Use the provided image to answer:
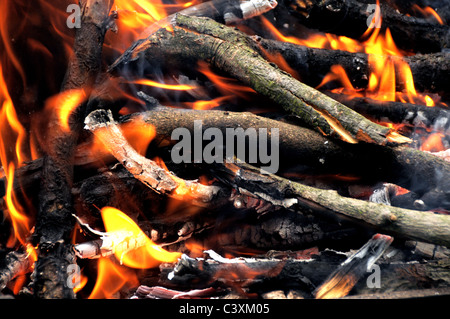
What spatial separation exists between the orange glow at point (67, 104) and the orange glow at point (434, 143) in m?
4.02

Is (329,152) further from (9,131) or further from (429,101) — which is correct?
(9,131)

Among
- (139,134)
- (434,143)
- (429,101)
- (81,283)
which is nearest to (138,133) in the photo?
(139,134)

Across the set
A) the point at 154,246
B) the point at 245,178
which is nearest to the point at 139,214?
the point at 154,246

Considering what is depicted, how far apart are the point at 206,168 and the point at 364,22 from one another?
3372mm

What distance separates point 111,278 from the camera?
296cm

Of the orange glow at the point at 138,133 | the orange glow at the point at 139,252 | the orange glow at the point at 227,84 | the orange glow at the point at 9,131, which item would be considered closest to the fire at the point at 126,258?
the orange glow at the point at 139,252

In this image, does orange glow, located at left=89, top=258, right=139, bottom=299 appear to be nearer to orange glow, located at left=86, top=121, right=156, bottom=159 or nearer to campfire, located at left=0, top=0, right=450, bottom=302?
campfire, located at left=0, top=0, right=450, bottom=302

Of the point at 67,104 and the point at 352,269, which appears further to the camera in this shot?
the point at 67,104

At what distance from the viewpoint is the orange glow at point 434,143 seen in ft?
13.3

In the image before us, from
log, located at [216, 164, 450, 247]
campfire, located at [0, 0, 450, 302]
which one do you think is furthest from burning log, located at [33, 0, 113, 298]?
log, located at [216, 164, 450, 247]

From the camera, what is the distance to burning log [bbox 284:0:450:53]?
429 cm

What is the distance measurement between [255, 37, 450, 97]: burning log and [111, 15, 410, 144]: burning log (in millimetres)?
735

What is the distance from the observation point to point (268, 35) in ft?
16.8

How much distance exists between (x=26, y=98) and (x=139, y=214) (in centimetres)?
227
